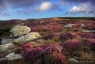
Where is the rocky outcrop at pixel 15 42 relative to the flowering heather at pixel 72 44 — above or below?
below

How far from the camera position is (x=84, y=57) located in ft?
44.6

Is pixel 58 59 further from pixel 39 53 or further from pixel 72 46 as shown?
pixel 72 46

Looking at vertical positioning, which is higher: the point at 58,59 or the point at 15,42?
the point at 58,59

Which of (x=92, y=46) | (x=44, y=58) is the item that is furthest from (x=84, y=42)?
(x=44, y=58)

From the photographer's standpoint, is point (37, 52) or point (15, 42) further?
point (15, 42)

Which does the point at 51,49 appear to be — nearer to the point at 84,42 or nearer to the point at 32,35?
the point at 84,42

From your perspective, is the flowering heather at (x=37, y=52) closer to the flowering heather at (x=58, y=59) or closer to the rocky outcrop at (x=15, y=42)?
the rocky outcrop at (x=15, y=42)

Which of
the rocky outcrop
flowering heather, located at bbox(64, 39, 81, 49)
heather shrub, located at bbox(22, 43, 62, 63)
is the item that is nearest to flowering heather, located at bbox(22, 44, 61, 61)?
heather shrub, located at bbox(22, 43, 62, 63)

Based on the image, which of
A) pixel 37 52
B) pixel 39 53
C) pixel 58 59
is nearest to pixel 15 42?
pixel 37 52

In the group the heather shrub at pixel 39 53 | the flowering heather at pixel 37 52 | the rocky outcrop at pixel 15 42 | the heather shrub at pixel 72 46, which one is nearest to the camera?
the heather shrub at pixel 39 53

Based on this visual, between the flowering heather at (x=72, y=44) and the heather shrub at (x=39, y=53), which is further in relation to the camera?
the flowering heather at (x=72, y=44)

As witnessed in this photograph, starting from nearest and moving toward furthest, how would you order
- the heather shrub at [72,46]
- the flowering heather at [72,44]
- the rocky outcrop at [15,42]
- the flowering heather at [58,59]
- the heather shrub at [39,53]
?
1. the flowering heather at [58,59]
2. the heather shrub at [39,53]
3. the heather shrub at [72,46]
4. the flowering heather at [72,44]
5. the rocky outcrop at [15,42]

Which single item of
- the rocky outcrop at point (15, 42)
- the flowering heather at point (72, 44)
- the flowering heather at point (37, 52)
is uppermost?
the flowering heather at point (72, 44)

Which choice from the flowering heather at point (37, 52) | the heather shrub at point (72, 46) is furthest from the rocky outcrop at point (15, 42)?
the heather shrub at point (72, 46)
